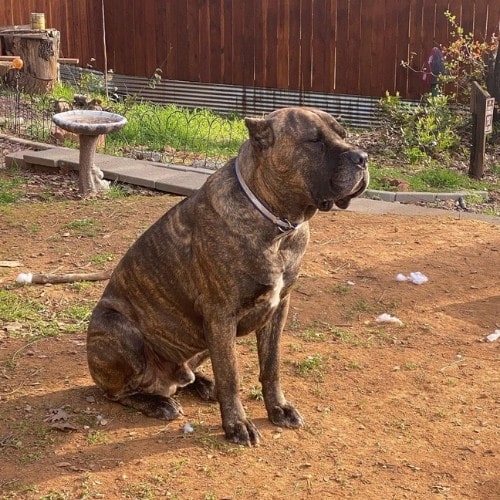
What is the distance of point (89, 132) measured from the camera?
859 centimetres

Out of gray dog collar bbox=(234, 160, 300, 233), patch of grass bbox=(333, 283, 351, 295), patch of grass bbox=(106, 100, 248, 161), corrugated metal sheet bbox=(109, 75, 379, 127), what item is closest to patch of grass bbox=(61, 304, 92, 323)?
patch of grass bbox=(333, 283, 351, 295)

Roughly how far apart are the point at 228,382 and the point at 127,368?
576 millimetres

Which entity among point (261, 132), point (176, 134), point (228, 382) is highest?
point (261, 132)

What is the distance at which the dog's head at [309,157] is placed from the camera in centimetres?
376

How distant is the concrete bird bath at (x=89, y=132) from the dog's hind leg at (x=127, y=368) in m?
4.36

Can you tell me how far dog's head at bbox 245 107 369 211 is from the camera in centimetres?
376

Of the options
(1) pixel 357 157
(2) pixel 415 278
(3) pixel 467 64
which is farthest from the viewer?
(3) pixel 467 64

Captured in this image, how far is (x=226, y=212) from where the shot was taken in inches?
158

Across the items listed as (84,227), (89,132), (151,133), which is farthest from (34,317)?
(151,133)

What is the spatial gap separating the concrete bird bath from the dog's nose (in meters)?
5.24

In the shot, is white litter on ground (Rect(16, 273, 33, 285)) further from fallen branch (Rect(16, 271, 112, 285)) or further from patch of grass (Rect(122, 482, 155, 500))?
patch of grass (Rect(122, 482, 155, 500))

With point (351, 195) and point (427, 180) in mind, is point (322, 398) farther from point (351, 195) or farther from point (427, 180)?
point (427, 180)

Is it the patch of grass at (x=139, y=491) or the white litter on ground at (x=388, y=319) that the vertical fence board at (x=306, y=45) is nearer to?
the white litter on ground at (x=388, y=319)

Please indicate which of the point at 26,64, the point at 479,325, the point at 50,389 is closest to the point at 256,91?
the point at 26,64
